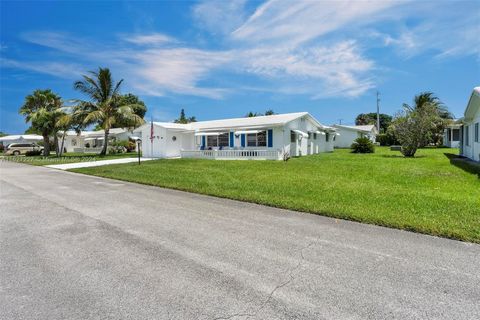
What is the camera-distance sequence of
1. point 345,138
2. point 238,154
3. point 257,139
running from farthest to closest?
point 345,138 → point 257,139 → point 238,154

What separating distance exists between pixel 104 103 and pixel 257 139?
16.4 metres

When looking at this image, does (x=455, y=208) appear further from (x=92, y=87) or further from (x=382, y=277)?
(x=92, y=87)

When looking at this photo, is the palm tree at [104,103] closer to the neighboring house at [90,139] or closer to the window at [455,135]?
the neighboring house at [90,139]

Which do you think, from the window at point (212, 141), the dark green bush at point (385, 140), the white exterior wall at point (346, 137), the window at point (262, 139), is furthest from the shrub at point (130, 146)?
the dark green bush at point (385, 140)

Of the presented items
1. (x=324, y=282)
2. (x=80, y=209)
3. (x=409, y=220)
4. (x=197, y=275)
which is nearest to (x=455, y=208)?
(x=409, y=220)

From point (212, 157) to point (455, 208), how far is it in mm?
16818

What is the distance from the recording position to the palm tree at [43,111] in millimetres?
30059

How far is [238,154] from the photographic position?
20.9 meters

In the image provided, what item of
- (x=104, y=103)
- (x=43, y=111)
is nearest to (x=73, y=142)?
(x=43, y=111)

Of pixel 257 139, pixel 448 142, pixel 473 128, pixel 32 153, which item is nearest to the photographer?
pixel 473 128

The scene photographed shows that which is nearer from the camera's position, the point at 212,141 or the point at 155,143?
the point at 212,141

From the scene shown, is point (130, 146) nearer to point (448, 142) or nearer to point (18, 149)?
point (18, 149)

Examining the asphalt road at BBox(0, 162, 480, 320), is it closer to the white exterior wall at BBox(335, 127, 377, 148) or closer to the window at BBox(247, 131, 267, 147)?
the window at BBox(247, 131, 267, 147)

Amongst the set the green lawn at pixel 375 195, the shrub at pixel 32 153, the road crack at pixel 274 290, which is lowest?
the road crack at pixel 274 290
